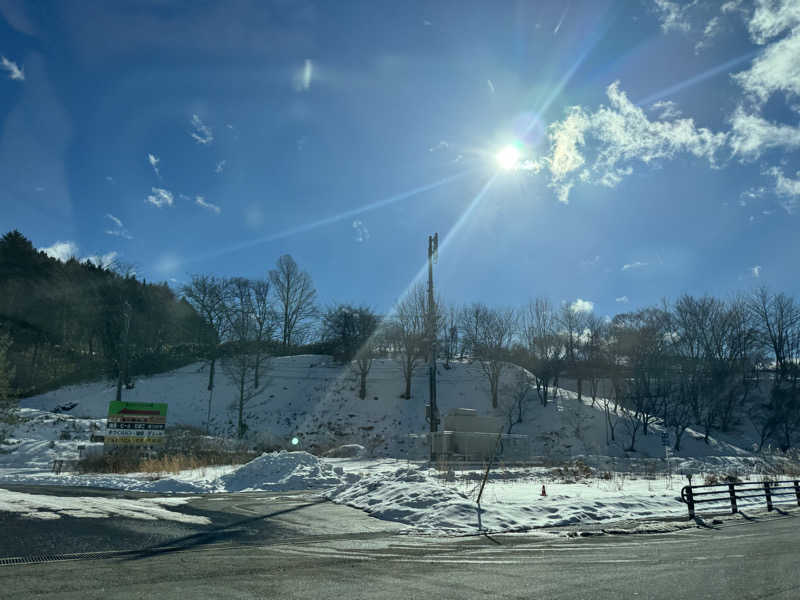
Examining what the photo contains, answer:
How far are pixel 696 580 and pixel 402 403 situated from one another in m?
45.8

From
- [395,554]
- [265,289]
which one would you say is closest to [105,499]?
[395,554]

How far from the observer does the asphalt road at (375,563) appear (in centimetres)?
640

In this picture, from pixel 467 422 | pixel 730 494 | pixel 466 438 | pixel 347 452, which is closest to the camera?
pixel 730 494

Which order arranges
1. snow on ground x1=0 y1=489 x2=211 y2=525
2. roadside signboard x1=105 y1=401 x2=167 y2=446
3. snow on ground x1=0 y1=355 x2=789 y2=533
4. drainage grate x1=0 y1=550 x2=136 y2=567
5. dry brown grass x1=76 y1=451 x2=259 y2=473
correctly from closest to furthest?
drainage grate x1=0 y1=550 x2=136 y2=567 → snow on ground x1=0 y1=489 x2=211 y2=525 → snow on ground x1=0 y1=355 x2=789 y2=533 → dry brown grass x1=76 y1=451 x2=259 y2=473 → roadside signboard x1=105 y1=401 x2=167 y2=446

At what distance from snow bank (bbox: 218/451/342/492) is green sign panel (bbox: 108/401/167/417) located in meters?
9.37

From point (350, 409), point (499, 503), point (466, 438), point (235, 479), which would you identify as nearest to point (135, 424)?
point (235, 479)

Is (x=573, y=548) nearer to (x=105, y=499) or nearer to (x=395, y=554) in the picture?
(x=395, y=554)

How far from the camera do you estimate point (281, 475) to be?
68.0 feet

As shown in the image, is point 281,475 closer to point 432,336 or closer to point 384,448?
point 432,336

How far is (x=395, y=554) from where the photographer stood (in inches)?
349

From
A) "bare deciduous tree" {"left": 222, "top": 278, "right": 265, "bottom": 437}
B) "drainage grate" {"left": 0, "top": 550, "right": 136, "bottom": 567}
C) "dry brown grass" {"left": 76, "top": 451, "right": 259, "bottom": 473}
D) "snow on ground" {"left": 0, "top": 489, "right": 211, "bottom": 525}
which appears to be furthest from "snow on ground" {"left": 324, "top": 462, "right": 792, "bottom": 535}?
"bare deciduous tree" {"left": 222, "top": 278, "right": 265, "bottom": 437}

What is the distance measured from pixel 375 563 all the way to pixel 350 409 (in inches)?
1741

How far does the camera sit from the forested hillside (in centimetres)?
5231

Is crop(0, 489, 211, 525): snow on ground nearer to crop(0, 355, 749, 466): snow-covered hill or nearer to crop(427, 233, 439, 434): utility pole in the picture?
crop(427, 233, 439, 434): utility pole
